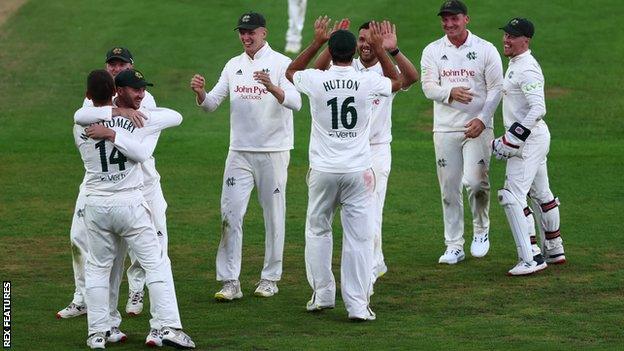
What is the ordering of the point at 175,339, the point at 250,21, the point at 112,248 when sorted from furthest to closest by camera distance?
the point at 250,21 < the point at 112,248 < the point at 175,339

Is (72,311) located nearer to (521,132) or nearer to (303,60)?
(303,60)

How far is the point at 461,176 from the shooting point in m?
14.3

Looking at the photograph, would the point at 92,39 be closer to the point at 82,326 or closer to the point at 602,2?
the point at 602,2

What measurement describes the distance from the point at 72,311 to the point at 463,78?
493 centimetres

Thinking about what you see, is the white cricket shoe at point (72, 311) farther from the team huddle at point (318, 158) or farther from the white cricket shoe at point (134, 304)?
the white cricket shoe at point (134, 304)

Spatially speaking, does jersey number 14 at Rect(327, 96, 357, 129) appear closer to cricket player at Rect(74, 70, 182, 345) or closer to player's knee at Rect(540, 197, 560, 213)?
cricket player at Rect(74, 70, 182, 345)

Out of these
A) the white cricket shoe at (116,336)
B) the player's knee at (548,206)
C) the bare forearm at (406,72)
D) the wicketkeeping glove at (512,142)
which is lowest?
the white cricket shoe at (116,336)

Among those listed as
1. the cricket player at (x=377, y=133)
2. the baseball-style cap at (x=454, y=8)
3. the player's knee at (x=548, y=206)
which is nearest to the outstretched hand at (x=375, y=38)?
the cricket player at (x=377, y=133)

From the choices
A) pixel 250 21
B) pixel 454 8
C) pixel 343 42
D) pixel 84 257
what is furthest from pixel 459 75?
pixel 84 257

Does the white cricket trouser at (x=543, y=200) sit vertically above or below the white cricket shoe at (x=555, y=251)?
above

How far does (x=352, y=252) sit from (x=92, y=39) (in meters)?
18.0

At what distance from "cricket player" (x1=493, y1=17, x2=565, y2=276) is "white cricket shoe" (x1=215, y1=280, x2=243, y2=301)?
9.26 ft

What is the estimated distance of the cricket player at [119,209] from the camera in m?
10.3

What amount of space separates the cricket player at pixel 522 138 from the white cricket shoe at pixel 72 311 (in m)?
4.36
